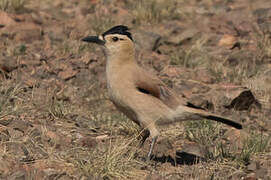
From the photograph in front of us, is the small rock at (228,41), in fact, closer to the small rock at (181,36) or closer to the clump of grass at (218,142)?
the small rock at (181,36)

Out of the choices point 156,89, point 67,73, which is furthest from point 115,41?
point 67,73

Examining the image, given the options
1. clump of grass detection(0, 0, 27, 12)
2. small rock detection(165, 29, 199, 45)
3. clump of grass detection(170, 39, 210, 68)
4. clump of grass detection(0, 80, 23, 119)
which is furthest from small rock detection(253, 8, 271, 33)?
clump of grass detection(0, 80, 23, 119)

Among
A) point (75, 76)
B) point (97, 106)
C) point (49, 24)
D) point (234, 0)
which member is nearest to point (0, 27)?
point (49, 24)

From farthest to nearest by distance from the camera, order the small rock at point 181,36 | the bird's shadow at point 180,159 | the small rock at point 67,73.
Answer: the small rock at point 181,36 < the small rock at point 67,73 < the bird's shadow at point 180,159

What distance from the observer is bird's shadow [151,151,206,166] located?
6.66 metres

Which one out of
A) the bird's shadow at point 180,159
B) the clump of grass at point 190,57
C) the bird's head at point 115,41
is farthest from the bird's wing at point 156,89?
the clump of grass at point 190,57

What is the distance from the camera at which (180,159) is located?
690 centimetres

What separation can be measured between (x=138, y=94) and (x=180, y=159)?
122 centimetres

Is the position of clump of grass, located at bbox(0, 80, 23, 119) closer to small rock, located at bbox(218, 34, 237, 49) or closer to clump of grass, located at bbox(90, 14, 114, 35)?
clump of grass, located at bbox(90, 14, 114, 35)

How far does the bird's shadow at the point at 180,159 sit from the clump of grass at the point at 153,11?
5303 millimetres

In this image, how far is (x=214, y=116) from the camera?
640cm

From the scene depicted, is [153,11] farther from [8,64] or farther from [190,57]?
[8,64]

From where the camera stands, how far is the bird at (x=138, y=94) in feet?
20.4

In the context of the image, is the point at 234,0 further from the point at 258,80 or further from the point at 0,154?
the point at 0,154
